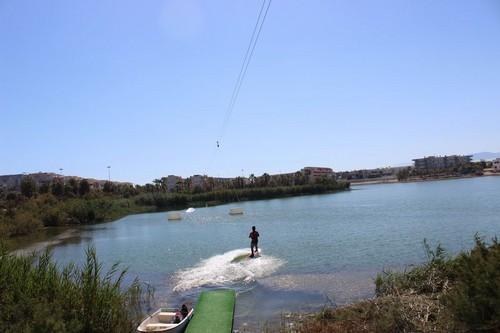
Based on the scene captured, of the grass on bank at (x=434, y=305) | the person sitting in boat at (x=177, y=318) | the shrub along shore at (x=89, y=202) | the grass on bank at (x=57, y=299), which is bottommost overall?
the person sitting in boat at (x=177, y=318)

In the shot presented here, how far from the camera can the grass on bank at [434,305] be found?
8531 millimetres

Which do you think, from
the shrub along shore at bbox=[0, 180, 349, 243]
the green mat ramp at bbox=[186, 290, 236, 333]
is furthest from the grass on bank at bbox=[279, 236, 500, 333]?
the shrub along shore at bbox=[0, 180, 349, 243]

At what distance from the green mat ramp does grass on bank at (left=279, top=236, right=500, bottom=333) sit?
6.64ft

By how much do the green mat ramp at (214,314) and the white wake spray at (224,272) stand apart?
4.61 m

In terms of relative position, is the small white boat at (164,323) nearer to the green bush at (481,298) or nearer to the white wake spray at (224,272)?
the white wake spray at (224,272)

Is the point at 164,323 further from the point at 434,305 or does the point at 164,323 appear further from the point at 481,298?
Result: the point at 481,298

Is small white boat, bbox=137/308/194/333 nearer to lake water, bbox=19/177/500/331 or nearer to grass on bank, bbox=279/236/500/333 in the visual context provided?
lake water, bbox=19/177/500/331

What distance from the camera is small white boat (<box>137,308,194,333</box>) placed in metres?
13.8

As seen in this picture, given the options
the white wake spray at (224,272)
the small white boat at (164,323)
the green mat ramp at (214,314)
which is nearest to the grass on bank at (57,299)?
the small white boat at (164,323)

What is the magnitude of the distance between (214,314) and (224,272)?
9.48 m

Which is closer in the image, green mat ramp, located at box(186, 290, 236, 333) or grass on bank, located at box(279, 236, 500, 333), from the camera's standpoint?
grass on bank, located at box(279, 236, 500, 333)

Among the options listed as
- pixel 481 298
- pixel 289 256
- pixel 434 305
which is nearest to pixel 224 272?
pixel 289 256

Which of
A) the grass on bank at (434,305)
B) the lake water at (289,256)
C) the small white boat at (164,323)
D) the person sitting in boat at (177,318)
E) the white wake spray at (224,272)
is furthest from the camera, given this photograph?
the white wake spray at (224,272)

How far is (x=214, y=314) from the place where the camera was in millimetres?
15844
